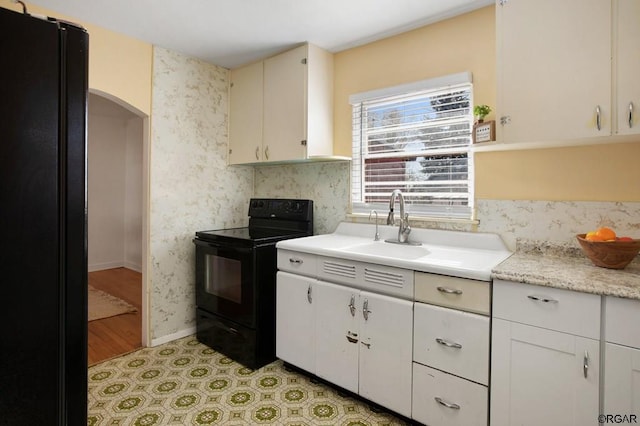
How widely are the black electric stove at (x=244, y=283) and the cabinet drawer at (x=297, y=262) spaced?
0.13m

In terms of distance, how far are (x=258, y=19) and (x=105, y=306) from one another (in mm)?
3292

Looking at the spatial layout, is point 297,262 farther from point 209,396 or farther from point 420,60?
point 420,60

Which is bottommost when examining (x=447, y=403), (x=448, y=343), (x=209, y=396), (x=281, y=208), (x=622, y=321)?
(x=209, y=396)

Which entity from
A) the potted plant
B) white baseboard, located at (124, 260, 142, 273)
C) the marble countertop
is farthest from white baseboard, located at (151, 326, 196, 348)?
white baseboard, located at (124, 260, 142, 273)

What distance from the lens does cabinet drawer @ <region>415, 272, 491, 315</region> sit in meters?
1.60

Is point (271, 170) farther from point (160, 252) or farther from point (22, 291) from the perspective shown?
point (22, 291)

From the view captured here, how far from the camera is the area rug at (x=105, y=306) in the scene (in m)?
3.60

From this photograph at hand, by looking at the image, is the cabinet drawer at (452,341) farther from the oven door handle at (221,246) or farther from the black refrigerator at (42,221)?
the black refrigerator at (42,221)

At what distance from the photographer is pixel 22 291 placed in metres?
0.82

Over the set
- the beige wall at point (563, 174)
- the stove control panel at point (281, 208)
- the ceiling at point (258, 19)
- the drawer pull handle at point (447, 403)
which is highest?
the ceiling at point (258, 19)

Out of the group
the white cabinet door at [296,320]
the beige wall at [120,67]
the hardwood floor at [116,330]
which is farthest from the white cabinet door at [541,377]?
the beige wall at [120,67]

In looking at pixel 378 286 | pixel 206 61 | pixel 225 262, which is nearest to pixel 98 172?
pixel 206 61

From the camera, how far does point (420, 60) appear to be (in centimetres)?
245

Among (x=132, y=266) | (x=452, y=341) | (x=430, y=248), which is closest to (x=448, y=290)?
(x=452, y=341)
